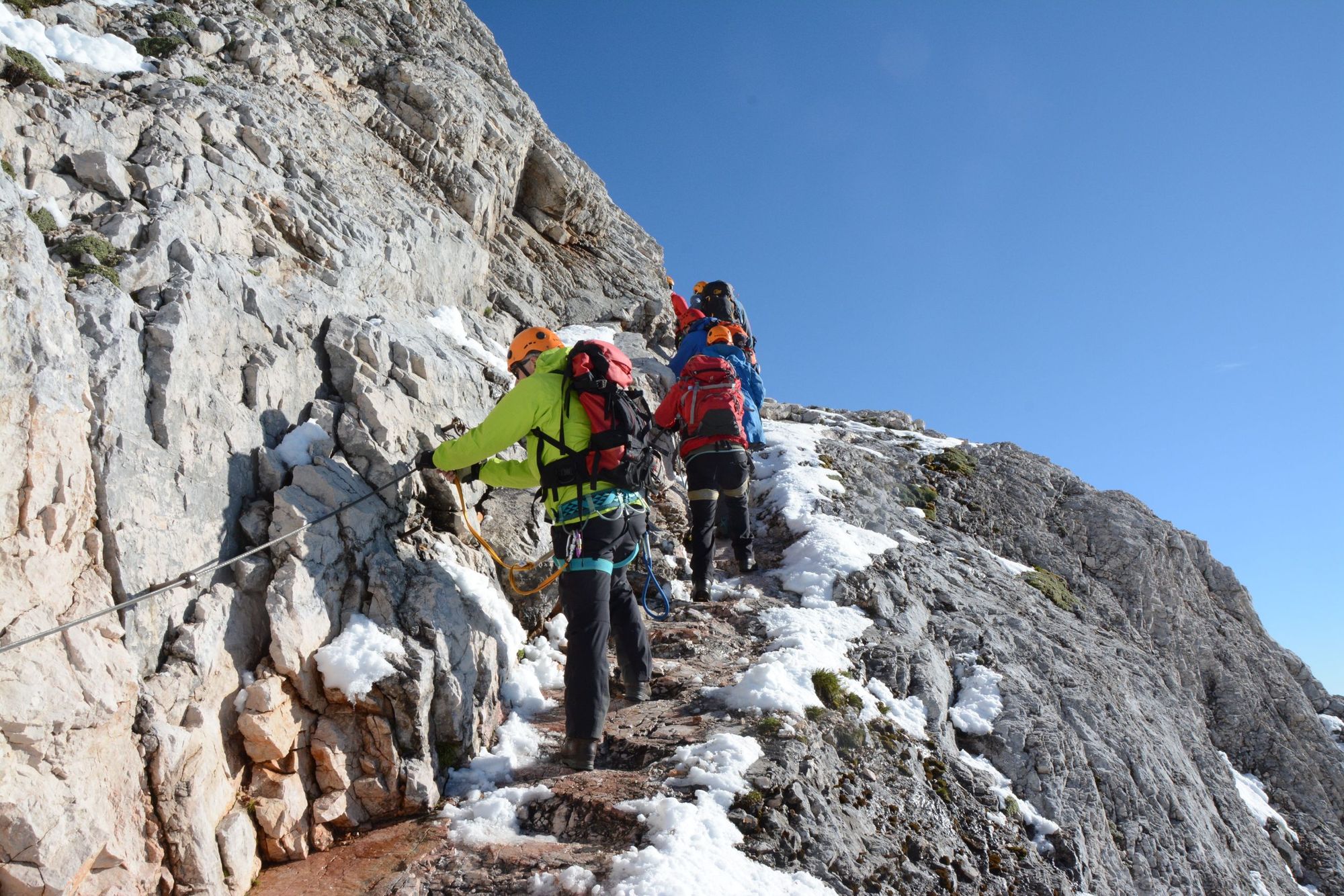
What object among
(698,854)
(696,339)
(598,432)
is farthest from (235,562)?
(696,339)

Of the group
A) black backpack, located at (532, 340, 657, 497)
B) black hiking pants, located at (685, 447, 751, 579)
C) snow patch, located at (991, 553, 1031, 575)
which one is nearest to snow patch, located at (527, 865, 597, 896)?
black backpack, located at (532, 340, 657, 497)

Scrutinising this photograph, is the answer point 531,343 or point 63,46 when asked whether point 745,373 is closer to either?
point 531,343

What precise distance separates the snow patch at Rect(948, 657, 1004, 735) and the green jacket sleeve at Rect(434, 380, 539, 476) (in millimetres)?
6497

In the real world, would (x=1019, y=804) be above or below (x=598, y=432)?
below

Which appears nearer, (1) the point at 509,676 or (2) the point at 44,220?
(2) the point at 44,220

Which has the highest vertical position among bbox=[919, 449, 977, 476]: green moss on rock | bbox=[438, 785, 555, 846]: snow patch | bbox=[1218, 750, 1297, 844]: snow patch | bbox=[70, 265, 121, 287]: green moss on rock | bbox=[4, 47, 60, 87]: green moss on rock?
bbox=[4, 47, 60, 87]: green moss on rock

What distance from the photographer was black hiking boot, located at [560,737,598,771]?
291 inches

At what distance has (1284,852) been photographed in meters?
12.4

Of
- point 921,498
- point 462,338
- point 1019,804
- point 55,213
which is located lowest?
point 1019,804

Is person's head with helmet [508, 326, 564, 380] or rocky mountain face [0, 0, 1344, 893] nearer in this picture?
rocky mountain face [0, 0, 1344, 893]

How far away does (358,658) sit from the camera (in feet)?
23.2

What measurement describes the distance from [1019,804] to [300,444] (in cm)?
882

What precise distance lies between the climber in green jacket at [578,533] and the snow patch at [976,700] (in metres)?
4.16

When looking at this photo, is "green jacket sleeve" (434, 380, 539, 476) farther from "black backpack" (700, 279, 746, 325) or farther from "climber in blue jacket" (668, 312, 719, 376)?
"black backpack" (700, 279, 746, 325)
